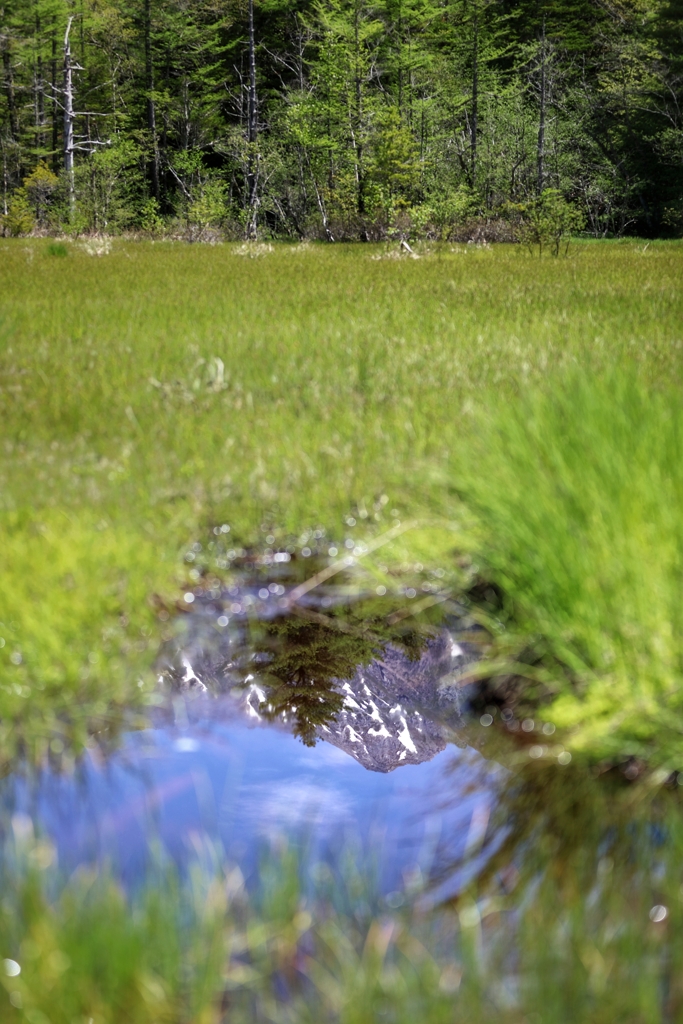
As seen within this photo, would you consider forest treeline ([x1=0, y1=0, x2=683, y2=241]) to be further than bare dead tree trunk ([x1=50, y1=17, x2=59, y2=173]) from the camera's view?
No

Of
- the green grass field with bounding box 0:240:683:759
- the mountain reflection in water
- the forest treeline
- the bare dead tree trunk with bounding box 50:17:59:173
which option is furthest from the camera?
the bare dead tree trunk with bounding box 50:17:59:173

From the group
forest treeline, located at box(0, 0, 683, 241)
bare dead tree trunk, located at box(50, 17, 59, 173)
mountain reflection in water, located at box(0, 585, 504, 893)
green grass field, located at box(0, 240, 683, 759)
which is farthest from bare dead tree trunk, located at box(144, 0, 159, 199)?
mountain reflection in water, located at box(0, 585, 504, 893)

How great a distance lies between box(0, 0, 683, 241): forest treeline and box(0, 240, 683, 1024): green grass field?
15.3 metres

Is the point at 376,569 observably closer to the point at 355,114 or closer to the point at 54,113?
the point at 355,114

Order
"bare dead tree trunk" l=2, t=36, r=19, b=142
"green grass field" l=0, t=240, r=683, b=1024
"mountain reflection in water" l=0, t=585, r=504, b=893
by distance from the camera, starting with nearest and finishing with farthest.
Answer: "green grass field" l=0, t=240, r=683, b=1024 < "mountain reflection in water" l=0, t=585, r=504, b=893 < "bare dead tree trunk" l=2, t=36, r=19, b=142

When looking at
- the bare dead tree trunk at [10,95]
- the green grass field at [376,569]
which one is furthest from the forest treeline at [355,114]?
the green grass field at [376,569]

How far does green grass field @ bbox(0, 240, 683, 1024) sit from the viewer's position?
1.74m

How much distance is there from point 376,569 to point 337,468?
3.54 ft

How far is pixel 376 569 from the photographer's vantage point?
3.82 meters

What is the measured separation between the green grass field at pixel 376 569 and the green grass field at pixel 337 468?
2 cm

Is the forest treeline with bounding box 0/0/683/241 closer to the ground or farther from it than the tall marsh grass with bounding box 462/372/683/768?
farther from it

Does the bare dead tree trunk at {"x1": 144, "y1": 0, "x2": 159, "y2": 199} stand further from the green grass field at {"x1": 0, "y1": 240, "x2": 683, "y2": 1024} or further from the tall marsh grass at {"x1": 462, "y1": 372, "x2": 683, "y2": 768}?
the tall marsh grass at {"x1": 462, "y1": 372, "x2": 683, "y2": 768}

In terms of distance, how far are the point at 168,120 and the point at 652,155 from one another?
25.4 m

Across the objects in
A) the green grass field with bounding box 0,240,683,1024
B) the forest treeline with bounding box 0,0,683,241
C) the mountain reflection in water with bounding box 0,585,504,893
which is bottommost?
the mountain reflection in water with bounding box 0,585,504,893
